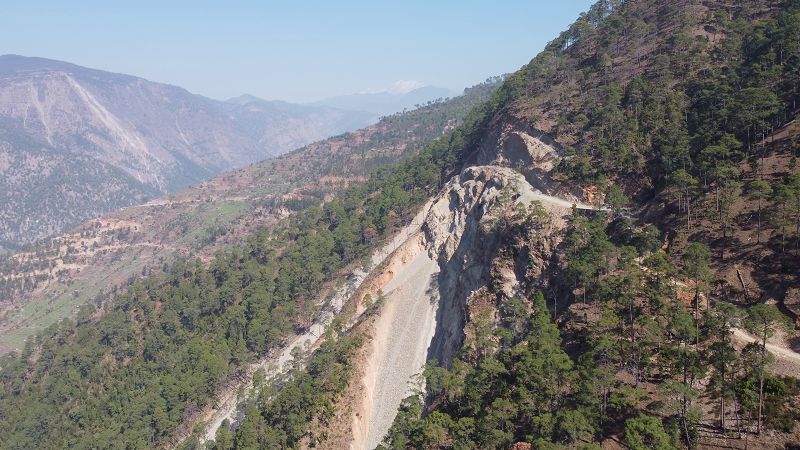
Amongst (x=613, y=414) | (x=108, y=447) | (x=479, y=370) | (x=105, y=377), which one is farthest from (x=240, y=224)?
(x=613, y=414)

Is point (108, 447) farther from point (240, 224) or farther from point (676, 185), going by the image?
point (240, 224)

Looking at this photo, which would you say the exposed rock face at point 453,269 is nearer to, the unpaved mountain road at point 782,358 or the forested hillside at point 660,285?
the forested hillside at point 660,285

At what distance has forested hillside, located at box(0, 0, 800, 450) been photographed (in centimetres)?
2912

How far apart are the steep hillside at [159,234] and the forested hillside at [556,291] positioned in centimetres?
4484

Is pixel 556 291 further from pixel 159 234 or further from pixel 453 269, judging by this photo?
pixel 159 234

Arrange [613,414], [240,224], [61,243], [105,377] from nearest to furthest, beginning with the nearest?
[613,414], [105,377], [240,224], [61,243]

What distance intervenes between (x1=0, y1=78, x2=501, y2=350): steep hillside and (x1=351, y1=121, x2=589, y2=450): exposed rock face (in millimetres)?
82824

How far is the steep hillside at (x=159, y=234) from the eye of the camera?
453 ft

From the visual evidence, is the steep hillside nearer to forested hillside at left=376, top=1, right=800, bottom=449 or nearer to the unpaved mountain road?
forested hillside at left=376, top=1, right=800, bottom=449

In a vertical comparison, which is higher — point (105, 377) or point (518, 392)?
point (518, 392)

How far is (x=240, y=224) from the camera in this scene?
153 m

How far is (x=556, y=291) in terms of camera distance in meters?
44.0

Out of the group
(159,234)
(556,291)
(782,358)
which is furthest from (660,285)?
(159,234)

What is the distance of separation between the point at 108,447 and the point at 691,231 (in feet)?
213
